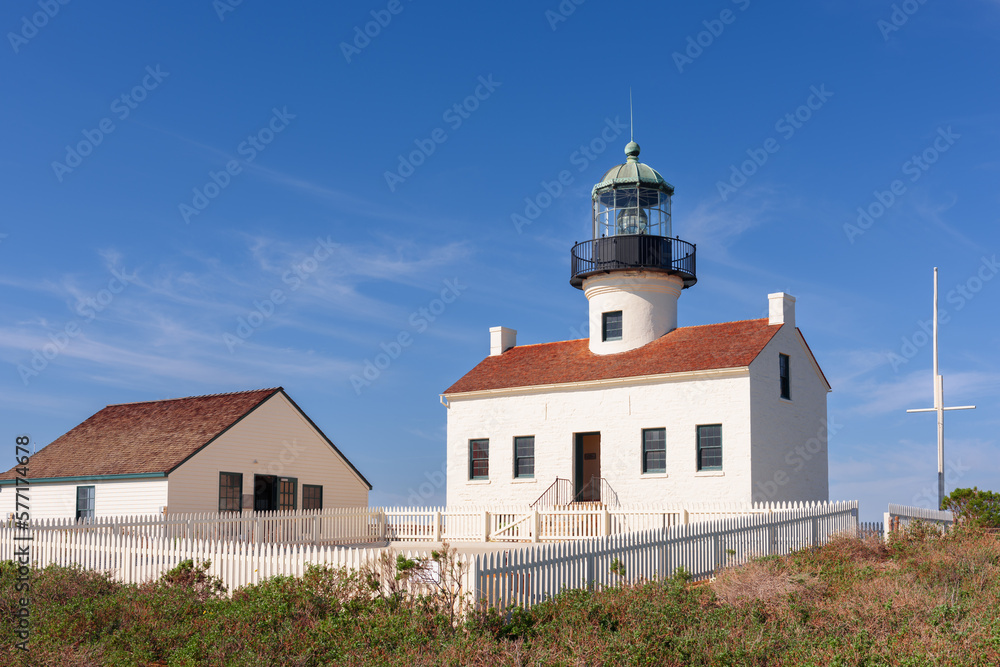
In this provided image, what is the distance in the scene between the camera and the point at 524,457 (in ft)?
96.9

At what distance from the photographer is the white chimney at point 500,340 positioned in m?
33.6

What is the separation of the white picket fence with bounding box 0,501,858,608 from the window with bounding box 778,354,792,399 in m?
7.17

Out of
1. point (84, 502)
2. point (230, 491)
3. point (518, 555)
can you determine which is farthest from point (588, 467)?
point (518, 555)

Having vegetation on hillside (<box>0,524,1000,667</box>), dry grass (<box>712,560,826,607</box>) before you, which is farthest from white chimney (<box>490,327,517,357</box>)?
dry grass (<box>712,560,826,607</box>)

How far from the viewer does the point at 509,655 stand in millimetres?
8820

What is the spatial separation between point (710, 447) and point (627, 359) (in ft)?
13.5

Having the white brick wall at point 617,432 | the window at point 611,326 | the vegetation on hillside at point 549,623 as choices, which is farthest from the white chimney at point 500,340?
the vegetation on hillside at point 549,623

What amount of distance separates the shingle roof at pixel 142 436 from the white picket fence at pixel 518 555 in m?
6.46

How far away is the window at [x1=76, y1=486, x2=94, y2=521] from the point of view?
26734 mm

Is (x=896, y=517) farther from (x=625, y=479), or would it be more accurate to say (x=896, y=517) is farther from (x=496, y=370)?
(x=496, y=370)

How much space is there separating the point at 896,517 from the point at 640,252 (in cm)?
1215

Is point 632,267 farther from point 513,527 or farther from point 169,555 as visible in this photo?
point 169,555

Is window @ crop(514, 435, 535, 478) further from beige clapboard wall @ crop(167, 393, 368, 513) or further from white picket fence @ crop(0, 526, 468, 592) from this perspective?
white picket fence @ crop(0, 526, 468, 592)

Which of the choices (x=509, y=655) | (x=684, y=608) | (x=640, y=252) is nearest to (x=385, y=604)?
(x=509, y=655)
